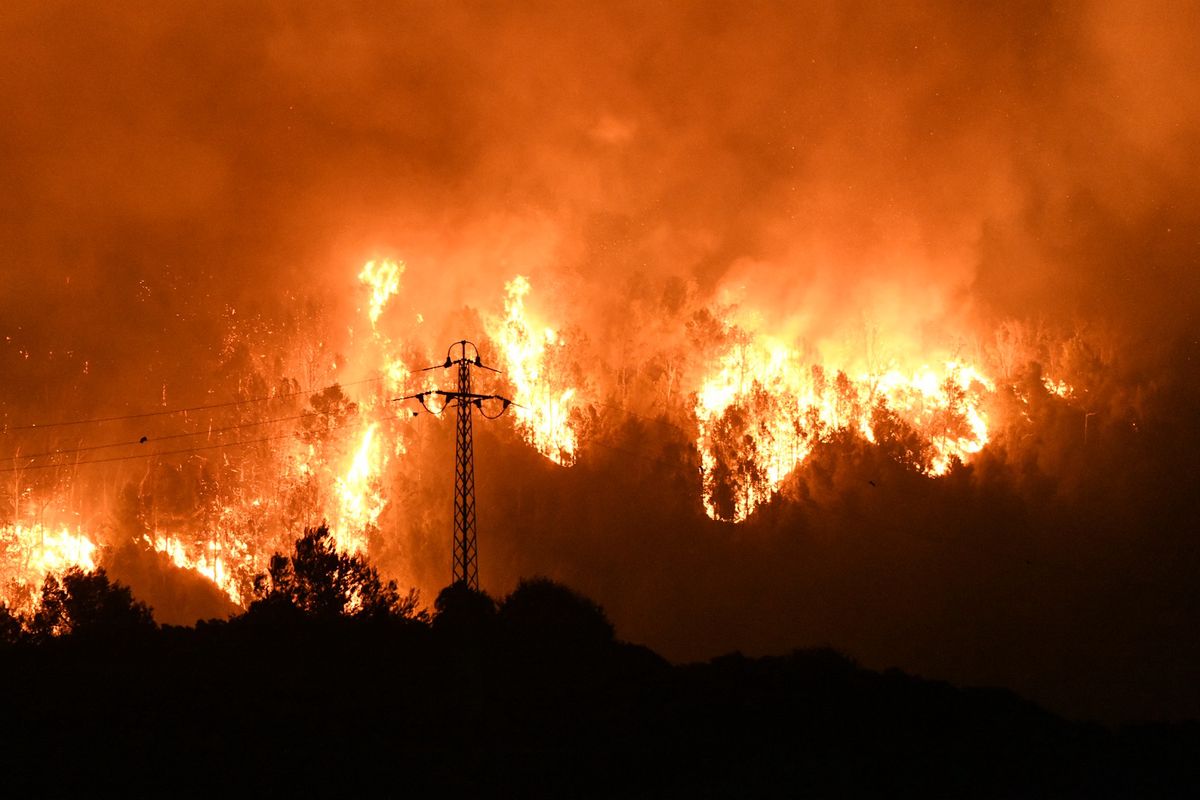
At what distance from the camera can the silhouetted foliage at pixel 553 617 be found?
54.8 metres

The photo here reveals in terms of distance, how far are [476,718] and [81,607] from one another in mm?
37801

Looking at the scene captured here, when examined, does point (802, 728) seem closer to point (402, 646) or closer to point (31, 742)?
point (402, 646)

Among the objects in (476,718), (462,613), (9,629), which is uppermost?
(9,629)

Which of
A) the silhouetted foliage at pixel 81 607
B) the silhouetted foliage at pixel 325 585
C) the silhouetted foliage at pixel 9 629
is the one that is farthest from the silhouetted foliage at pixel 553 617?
the silhouetted foliage at pixel 9 629

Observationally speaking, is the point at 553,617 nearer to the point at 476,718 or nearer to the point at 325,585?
the point at 325,585

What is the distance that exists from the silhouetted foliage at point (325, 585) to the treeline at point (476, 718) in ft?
0.40

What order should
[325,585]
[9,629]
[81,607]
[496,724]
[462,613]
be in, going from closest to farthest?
[496,724]
[462,613]
[325,585]
[9,629]
[81,607]

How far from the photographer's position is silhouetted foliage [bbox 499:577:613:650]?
54.8 m

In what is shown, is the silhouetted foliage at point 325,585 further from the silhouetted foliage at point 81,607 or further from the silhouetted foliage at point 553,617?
the silhouetted foliage at point 81,607

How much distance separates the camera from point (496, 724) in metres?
39.4

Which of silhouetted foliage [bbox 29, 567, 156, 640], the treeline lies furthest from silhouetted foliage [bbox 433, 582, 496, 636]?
silhouetted foliage [bbox 29, 567, 156, 640]

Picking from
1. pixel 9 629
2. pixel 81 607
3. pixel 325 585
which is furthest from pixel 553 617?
pixel 9 629

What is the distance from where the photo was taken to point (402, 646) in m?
49.0

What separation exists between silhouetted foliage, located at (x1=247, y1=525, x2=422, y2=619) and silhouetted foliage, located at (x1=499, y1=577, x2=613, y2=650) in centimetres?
559
